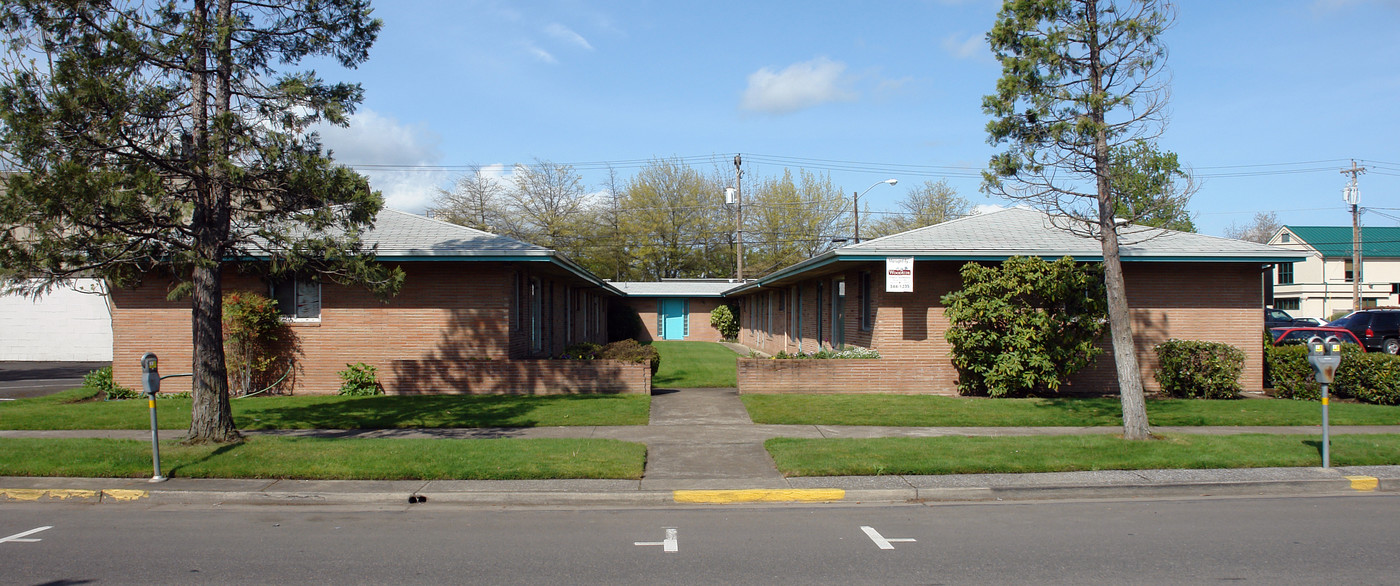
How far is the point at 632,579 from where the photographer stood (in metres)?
5.61

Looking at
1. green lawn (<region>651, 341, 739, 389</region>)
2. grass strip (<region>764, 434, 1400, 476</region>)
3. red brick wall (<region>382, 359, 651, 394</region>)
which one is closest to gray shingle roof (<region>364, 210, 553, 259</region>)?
red brick wall (<region>382, 359, 651, 394</region>)

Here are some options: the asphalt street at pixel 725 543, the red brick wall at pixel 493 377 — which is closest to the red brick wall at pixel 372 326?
the red brick wall at pixel 493 377

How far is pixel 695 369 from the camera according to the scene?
2245cm

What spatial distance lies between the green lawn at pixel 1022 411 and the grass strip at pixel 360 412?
2668mm

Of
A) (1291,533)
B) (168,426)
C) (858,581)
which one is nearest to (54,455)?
(168,426)

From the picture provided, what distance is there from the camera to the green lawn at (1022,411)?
12484 mm

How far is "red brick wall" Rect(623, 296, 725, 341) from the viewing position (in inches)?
1699

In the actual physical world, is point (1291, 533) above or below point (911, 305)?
below

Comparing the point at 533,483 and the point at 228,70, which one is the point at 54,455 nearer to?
the point at 228,70

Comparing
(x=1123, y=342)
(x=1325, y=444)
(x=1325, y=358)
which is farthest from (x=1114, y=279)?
(x=1325, y=444)

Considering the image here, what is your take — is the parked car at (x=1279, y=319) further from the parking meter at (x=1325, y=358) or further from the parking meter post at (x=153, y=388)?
the parking meter post at (x=153, y=388)

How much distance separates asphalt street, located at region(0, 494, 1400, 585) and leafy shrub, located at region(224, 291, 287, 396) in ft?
25.2

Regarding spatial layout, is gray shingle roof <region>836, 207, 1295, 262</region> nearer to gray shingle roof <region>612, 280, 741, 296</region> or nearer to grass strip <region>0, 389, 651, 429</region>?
grass strip <region>0, 389, 651, 429</region>

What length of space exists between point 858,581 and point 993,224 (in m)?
14.1
